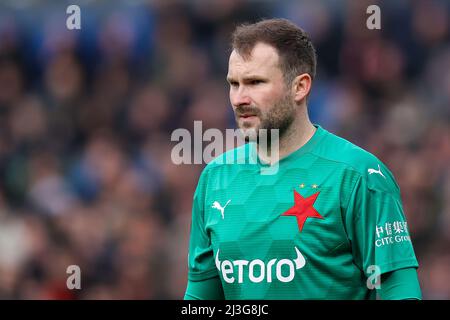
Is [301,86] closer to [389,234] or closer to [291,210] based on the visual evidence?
[291,210]

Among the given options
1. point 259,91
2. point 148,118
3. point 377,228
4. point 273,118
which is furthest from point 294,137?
point 148,118

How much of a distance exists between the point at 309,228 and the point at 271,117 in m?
0.50

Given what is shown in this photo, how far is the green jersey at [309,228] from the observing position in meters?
3.46

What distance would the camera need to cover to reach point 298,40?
12.3 ft

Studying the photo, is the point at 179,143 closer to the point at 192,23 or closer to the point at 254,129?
the point at 192,23

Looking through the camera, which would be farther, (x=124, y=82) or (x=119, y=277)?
(x=124, y=82)

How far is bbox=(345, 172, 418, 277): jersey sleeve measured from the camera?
11.1ft

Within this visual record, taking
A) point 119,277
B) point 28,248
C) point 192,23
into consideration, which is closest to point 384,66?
point 192,23

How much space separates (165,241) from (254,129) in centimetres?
408

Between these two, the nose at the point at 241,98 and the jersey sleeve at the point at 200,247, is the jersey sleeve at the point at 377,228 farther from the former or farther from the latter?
the jersey sleeve at the point at 200,247

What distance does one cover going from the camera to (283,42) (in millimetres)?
3709

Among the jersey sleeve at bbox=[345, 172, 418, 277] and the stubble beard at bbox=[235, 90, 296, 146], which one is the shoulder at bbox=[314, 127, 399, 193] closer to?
the jersey sleeve at bbox=[345, 172, 418, 277]

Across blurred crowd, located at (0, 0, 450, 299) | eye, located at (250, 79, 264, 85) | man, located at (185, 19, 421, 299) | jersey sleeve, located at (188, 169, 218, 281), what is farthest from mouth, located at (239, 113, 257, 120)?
blurred crowd, located at (0, 0, 450, 299)

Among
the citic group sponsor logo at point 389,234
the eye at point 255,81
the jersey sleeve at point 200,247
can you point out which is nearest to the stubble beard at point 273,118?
the eye at point 255,81
